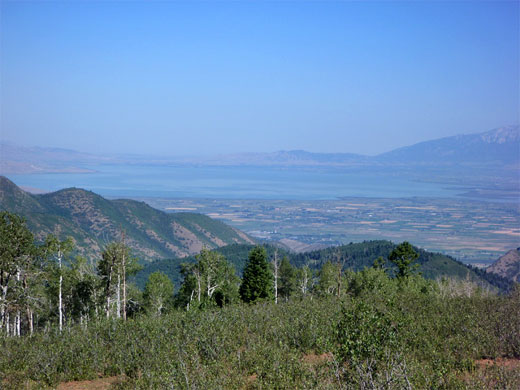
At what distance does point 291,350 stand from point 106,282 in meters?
22.9

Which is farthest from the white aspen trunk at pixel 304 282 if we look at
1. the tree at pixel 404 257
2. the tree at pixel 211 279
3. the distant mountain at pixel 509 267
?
the distant mountain at pixel 509 267

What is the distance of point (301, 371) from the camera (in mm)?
11984

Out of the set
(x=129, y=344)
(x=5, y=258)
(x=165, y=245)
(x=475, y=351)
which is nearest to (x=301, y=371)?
(x=475, y=351)

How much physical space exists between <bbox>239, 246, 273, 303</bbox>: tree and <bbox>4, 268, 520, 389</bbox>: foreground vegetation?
14.0 metres

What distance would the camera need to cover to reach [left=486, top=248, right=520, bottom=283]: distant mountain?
381 ft

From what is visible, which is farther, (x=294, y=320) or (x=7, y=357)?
(x=294, y=320)

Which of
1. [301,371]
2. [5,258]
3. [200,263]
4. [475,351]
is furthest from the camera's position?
[200,263]

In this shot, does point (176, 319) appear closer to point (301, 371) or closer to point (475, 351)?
point (301, 371)

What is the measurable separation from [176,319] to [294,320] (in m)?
4.85

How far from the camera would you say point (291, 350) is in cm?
1458

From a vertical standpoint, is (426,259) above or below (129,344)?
below

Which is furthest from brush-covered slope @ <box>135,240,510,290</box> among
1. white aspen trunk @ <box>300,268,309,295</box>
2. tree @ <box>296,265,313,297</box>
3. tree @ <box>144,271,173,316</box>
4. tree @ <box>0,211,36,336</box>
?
tree @ <box>0,211,36,336</box>

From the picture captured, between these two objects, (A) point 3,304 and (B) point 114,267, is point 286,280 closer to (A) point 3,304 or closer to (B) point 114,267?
(B) point 114,267

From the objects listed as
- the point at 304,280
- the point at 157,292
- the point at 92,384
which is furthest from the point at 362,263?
the point at 92,384
